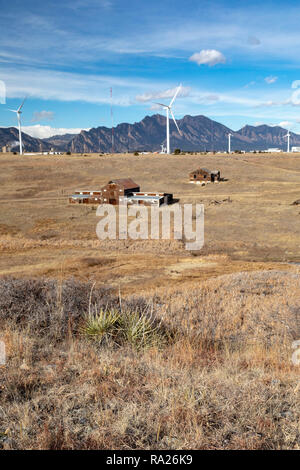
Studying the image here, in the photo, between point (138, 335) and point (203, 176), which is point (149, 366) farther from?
point (203, 176)

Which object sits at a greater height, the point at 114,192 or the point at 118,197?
the point at 114,192

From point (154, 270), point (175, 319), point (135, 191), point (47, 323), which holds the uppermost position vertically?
point (135, 191)

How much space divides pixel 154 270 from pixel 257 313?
17013mm

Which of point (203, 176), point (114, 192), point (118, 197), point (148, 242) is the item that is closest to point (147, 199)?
point (118, 197)

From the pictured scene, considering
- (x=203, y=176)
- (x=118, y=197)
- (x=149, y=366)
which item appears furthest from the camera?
(x=203, y=176)

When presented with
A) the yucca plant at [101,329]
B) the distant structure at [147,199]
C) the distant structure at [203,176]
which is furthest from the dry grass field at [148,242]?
the yucca plant at [101,329]

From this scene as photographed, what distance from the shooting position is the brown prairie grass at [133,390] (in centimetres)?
432

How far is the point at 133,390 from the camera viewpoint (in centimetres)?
530

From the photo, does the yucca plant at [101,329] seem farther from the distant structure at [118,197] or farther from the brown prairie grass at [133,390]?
the distant structure at [118,197]

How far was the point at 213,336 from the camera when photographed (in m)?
9.81

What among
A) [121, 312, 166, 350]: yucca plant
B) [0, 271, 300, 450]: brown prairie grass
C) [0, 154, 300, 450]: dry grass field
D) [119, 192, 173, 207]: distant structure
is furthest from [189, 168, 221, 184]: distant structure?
[121, 312, 166, 350]: yucca plant

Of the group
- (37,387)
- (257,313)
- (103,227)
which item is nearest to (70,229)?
(103,227)

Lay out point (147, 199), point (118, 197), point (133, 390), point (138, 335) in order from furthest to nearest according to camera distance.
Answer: point (118, 197), point (147, 199), point (138, 335), point (133, 390)
